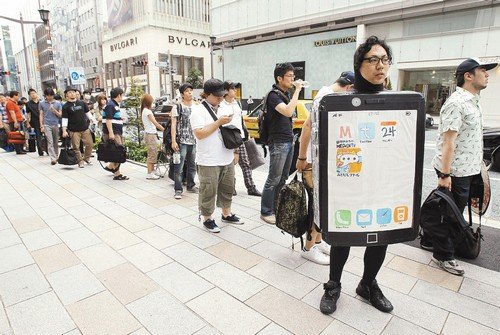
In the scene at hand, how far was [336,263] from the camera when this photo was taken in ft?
7.94

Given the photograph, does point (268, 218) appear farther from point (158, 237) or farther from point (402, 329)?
point (402, 329)

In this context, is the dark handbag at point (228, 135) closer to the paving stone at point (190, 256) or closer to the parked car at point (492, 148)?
the paving stone at point (190, 256)

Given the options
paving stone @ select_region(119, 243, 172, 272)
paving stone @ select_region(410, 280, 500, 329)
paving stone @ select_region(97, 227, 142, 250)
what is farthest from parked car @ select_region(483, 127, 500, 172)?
paving stone @ select_region(97, 227, 142, 250)

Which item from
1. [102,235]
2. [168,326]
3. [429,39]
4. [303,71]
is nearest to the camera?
[168,326]

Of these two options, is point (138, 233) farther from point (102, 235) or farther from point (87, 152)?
point (87, 152)

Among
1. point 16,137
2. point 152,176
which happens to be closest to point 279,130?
point 152,176

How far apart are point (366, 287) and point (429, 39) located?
2141cm

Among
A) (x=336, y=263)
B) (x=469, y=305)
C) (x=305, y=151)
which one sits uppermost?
(x=305, y=151)

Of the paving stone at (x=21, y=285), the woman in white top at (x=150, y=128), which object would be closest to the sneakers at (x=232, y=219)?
the paving stone at (x=21, y=285)

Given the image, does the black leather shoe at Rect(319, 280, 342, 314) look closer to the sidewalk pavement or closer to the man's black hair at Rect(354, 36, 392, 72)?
the sidewalk pavement

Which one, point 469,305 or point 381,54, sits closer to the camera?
point 381,54

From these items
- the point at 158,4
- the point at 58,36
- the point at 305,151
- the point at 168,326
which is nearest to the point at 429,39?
the point at 305,151

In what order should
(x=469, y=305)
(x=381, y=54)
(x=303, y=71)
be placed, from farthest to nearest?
(x=303, y=71), (x=469, y=305), (x=381, y=54)

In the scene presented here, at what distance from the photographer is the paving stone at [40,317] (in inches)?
90.4
